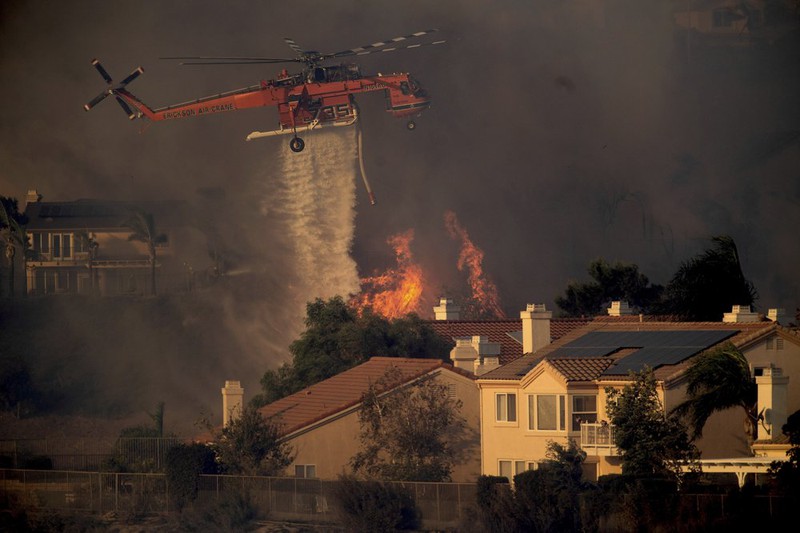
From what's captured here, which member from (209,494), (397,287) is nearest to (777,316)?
(209,494)

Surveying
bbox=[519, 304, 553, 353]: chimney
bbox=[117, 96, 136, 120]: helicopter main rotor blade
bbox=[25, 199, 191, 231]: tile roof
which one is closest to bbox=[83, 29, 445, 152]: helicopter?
bbox=[117, 96, 136, 120]: helicopter main rotor blade

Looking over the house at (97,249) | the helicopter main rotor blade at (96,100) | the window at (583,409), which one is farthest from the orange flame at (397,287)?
the window at (583,409)

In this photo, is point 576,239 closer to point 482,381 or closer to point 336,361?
point 336,361

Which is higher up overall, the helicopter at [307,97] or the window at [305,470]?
the helicopter at [307,97]

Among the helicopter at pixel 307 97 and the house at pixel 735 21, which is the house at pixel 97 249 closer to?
the helicopter at pixel 307 97

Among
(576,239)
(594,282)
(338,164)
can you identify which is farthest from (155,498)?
(576,239)
